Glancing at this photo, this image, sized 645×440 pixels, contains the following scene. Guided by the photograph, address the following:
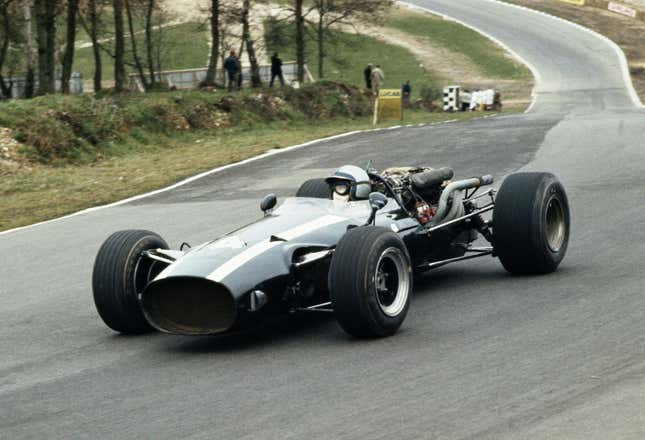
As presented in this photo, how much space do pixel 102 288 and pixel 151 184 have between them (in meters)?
10.8

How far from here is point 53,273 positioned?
11.6 m

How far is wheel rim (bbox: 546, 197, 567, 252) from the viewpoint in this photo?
33.2ft

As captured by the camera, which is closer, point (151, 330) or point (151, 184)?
point (151, 330)

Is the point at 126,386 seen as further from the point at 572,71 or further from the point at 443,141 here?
the point at 572,71

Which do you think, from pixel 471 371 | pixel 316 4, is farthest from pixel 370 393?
pixel 316 4

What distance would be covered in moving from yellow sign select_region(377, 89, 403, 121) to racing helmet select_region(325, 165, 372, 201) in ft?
83.6

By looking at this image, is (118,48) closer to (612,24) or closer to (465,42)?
(465,42)

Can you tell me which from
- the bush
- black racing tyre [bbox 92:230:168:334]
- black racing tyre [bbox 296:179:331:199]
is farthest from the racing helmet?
the bush

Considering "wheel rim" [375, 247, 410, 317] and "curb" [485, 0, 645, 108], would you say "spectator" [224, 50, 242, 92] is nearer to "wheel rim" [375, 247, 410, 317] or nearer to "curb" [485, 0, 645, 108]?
"curb" [485, 0, 645, 108]

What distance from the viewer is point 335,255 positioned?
7793 millimetres

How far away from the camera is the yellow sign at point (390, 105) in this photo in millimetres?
34688

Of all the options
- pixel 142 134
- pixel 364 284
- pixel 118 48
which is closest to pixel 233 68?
pixel 118 48

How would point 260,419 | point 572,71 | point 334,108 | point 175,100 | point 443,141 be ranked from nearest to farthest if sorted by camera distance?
point 260,419, point 443,141, point 175,100, point 334,108, point 572,71

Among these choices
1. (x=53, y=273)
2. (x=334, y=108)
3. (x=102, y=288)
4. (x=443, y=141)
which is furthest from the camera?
(x=334, y=108)
